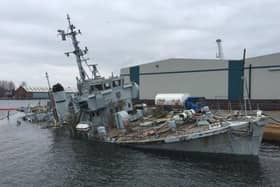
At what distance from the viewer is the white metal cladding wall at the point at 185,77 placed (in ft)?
173

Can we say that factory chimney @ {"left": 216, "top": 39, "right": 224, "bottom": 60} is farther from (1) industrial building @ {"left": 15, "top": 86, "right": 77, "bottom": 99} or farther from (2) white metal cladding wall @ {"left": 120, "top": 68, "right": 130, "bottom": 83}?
(1) industrial building @ {"left": 15, "top": 86, "right": 77, "bottom": 99}

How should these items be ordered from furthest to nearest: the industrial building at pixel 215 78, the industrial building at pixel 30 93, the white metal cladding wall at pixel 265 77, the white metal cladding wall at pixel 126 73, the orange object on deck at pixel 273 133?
the industrial building at pixel 30 93, the white metal cladding wall at pixel 126 73, the industrial building at pixel 215 78, the white metal cladding wall at pixel 265 77, the orange object on deck at pixel 273 133

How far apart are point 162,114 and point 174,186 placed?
40.6ft


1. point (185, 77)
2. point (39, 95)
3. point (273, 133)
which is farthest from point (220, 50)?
point (39, 95)

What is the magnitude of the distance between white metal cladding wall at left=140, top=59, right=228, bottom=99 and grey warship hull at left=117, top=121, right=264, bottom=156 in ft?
106

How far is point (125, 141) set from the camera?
2414 centimetres

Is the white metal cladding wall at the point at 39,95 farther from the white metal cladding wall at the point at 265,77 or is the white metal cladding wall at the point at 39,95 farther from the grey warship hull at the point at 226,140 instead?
the grey warship hull at the point at 226,140

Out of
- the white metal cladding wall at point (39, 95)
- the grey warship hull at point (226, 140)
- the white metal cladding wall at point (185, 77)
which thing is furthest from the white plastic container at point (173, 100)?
the white metal cladding wall at point (39, 95)

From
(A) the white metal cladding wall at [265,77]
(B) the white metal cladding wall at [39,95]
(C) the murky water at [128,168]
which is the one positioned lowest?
(C) the murky water at [128,168]

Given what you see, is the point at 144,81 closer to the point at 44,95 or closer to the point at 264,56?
the point at 264,56

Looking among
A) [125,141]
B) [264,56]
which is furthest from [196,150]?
[264,56]

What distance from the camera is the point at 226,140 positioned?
20.6 meters

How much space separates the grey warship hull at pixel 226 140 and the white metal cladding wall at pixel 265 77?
2954cm

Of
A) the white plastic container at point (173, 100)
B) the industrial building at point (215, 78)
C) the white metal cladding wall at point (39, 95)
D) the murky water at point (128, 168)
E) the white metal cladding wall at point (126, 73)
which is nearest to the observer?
the murky water at point (128, 168)
